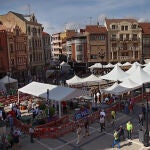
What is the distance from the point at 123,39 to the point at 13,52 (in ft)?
93.4

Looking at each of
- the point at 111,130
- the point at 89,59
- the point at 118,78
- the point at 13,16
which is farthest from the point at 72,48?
the point at 111,130

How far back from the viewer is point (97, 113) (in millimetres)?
26531

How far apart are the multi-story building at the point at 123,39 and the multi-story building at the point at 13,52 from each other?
21612 millimetres

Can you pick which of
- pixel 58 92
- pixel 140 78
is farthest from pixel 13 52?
pixel 58 92

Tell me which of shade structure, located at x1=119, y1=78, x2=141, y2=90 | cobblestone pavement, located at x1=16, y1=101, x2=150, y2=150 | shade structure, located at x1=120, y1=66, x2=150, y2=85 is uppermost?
shade structure, located at x1=120, y1=66, x2=150, y2=85

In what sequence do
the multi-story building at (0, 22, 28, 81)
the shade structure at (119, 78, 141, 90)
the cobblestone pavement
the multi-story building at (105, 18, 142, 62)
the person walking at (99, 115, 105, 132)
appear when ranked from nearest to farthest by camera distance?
the cobblestone pavement < the person walking at (99, 115, 105, 132) < the shade structure at (119, 78, 141, 90) < the multi-story building at (0, 22, 28, 81) < the multi-story building at (105, 18, 142, 62)

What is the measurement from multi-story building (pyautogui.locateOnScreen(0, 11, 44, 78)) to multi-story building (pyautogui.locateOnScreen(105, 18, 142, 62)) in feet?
54.4

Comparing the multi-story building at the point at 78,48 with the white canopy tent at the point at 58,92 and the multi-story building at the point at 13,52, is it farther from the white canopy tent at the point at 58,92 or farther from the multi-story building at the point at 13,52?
the white canopy tent at the point at 58,92

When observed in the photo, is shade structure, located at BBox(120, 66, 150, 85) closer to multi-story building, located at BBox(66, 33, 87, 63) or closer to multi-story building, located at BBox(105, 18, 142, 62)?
multi-story building, located at BBox(105, 18, 142, 62)

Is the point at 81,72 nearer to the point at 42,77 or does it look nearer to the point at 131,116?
the point at 42,77

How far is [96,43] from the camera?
68.5m

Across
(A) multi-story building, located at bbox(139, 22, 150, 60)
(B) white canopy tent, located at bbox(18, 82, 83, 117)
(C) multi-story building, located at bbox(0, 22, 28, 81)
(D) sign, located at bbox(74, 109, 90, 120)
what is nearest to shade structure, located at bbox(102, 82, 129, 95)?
(B) white canopy tent, located at bbox(18, 82, 83, 117)

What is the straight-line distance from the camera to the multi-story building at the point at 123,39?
69.2m

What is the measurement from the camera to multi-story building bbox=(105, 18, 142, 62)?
227ft
